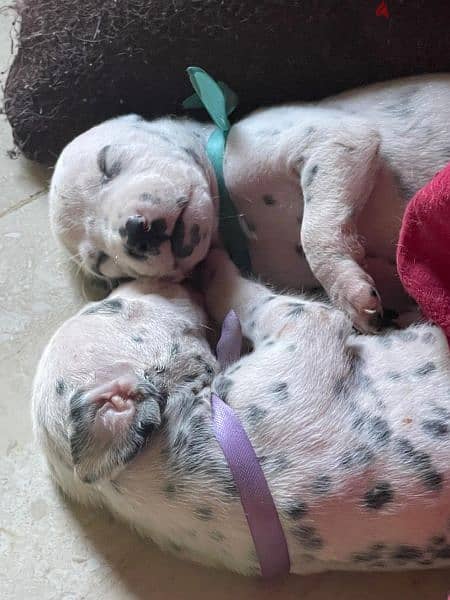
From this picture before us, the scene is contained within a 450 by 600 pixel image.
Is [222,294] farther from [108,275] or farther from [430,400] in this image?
[430,400]

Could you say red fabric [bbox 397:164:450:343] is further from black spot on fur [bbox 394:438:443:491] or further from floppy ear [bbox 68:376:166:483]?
floppy ear [bbox 68:376:166:483]

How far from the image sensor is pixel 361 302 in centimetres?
214

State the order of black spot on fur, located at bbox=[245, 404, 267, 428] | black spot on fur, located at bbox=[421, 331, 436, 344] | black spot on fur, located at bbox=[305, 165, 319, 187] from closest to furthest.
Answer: black spot on fur, located at bbox=[245, 404, 267, 428]
black spot on fur, located at bbox=[421, 331, 436, 344]
black spot on fur, located at bbox=[305, 165, 319, 187]

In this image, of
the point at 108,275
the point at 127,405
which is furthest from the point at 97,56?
the point at 127,405

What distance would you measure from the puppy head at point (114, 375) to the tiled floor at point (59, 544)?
0.15m

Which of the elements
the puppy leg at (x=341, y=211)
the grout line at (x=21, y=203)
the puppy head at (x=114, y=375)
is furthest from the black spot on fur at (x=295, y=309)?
the grout line at (x=21, y=203)

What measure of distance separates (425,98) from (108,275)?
3.47ft

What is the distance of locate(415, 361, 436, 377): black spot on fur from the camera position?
1974 millimetres

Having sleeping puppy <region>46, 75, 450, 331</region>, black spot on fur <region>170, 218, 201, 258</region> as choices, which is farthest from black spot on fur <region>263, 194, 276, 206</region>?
black spot on fur <region>170, 218, 201, 258</region>

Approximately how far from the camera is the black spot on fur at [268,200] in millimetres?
2471

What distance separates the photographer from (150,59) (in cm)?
265

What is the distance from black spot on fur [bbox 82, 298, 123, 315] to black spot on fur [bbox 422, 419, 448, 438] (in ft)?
2.70

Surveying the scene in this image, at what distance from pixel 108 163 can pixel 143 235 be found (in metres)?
0.32

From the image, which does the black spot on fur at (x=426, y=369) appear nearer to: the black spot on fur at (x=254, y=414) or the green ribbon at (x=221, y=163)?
the black spot on fur at (x=254, y=414)
